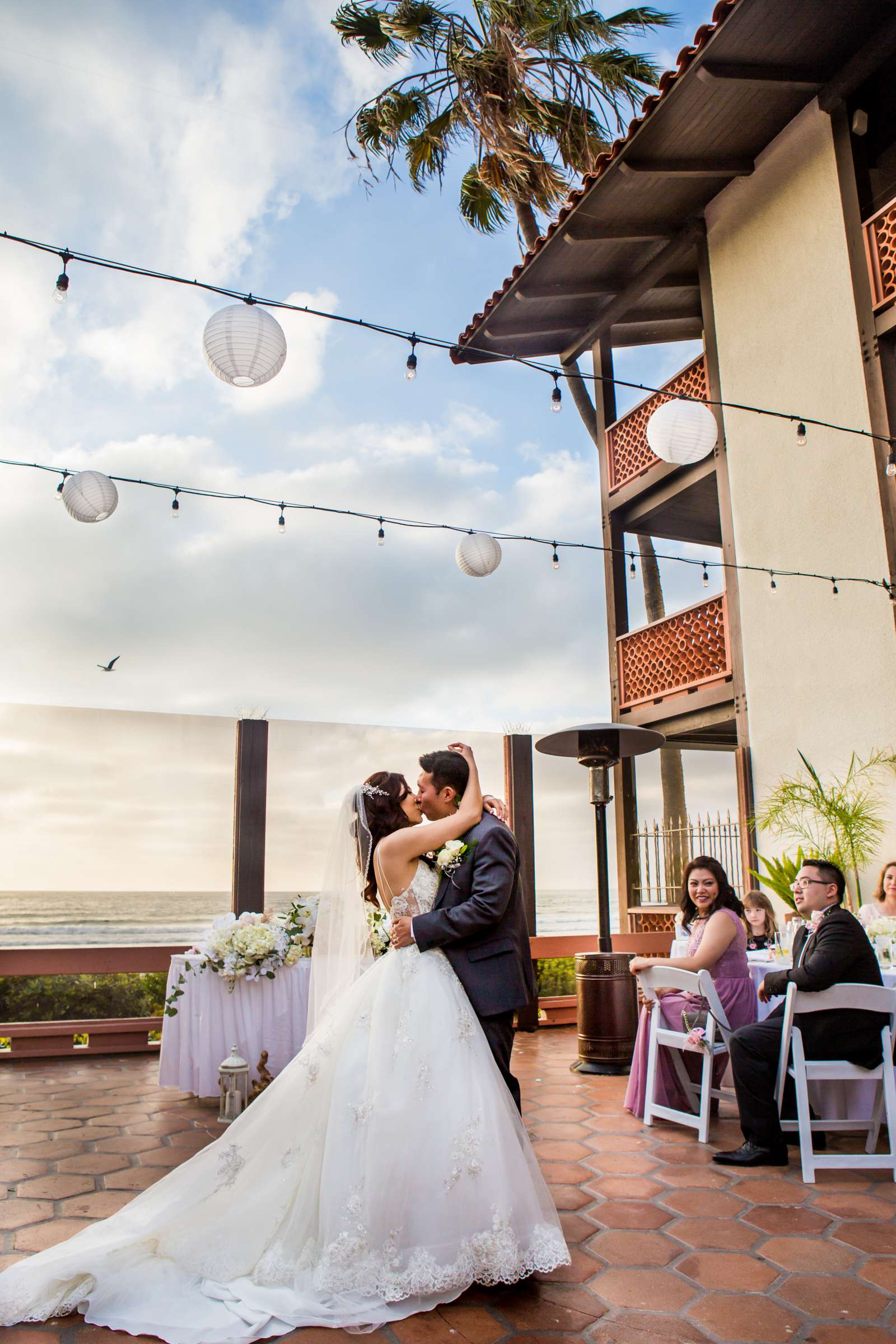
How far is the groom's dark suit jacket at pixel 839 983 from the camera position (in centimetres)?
410

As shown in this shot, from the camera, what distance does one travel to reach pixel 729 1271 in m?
3.02

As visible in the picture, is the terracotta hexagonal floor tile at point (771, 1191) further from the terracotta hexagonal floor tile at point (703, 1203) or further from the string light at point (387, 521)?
the string light at point (387, 521)

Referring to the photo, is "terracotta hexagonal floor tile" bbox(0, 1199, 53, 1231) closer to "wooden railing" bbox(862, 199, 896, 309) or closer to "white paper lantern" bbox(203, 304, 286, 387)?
"white paper lantern" bbox(203, 304, 286, 387)

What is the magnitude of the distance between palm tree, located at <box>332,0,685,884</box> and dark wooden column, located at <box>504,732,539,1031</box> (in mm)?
2183

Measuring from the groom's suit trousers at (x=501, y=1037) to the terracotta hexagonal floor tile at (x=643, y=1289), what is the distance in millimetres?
574

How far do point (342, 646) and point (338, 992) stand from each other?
45.8ft

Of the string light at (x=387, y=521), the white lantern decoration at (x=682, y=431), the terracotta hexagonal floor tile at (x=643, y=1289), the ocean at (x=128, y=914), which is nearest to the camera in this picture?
the terracotta hexagonal floor tile at (x=643, y=1289)

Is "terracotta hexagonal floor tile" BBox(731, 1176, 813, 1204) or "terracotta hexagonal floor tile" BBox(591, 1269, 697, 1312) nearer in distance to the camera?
"terracotta hexagonal floor tile" BBox(591, 1269, 697, 1312)

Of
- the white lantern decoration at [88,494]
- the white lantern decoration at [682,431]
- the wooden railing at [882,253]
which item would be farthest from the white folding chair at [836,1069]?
the wooden railing at [882,253]

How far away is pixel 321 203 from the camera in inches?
516

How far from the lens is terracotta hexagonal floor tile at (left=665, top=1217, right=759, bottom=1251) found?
128 inches

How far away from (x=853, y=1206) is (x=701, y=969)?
139cm

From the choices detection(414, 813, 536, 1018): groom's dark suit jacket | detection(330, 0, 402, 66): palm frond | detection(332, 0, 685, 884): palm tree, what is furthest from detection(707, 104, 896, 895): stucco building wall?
detection(414, 813, 536, 1018): groom's dark suit jacket

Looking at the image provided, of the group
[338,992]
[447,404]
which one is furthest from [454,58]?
[338,992]
